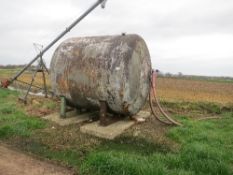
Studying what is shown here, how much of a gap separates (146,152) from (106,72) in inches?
91.9

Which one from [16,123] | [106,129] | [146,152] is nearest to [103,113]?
[106,129]

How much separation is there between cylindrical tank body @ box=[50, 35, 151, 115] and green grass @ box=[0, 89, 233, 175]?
1063 mm

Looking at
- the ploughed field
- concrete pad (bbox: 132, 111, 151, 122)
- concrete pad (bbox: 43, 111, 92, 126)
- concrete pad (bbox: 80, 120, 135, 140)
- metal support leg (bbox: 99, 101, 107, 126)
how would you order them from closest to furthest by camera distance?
1. concrete pad (bbox: 80, 120, 135, 140)
2. metal support leg (bbox: 99, 101, 107, 126)
3. concrete pad (bbox: 43, 111, 92, 126)
4. concrete pad (bbox: 132, 111, 151, 122)
5. the ploughed field

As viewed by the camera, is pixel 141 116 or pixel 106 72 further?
pixel 141 116

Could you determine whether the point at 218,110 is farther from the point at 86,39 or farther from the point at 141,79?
the point at 86,39

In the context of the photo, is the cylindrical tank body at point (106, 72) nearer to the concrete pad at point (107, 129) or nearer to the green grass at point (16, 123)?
the concrete pad at point (107, 129)

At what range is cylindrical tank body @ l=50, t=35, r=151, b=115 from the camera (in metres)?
8.07

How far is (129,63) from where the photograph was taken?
8086 millimetres

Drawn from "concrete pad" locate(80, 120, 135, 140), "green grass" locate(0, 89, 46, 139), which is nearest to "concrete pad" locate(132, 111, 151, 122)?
"concrete pad" locate(80, 120, 135, 140)

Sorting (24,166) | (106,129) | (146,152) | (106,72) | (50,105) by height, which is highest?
(106,72)

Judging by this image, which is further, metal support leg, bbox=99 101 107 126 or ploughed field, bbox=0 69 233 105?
ploughed field, bbox=0 69 233 105

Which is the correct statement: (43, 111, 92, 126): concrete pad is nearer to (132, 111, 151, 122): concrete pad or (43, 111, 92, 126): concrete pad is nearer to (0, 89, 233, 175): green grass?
(0, 89, 233, 175): green grass

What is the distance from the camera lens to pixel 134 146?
7066 mm

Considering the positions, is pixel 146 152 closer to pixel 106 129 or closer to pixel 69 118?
pixel 106 129
